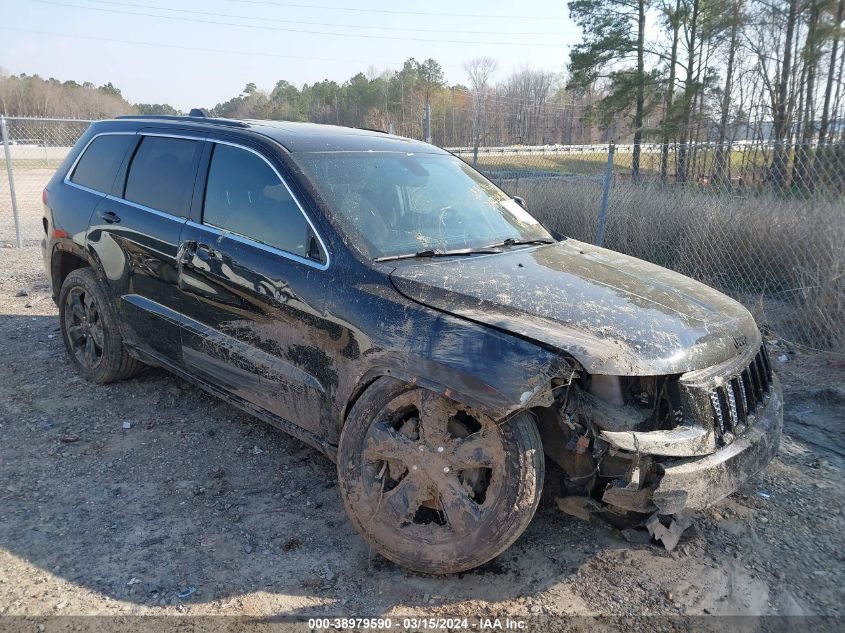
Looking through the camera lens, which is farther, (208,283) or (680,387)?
(208,283)

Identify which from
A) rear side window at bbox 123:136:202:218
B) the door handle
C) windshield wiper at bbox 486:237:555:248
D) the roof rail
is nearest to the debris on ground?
windshield wiper at bbox 486:237:555:248

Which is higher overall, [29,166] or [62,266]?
[29,166]

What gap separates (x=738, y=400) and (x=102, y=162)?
4.44 metres

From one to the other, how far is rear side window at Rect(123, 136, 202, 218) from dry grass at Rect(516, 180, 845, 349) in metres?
5.00

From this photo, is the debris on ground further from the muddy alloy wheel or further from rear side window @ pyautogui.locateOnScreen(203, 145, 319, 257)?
the muddy alloy wheel

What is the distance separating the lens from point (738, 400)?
8.98 ft

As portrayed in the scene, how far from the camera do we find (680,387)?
246cm

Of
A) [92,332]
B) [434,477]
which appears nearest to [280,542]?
Answer: [434,477]

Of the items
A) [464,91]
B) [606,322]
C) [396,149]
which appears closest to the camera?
[606,322]

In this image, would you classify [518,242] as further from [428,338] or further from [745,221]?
[745,221]

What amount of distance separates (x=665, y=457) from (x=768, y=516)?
4.06 ft

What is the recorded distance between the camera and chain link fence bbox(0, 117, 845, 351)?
5.82 meters

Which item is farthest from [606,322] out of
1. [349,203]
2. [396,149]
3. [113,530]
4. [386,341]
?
[113,530]

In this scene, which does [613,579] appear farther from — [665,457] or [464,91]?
[464,91]
